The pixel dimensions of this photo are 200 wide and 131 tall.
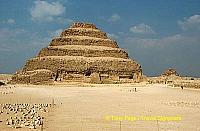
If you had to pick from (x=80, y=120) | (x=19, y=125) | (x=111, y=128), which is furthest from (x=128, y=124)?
(x=19, y=125)

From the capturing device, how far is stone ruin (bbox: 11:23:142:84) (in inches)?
1922

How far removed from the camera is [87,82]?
48344 millimetres

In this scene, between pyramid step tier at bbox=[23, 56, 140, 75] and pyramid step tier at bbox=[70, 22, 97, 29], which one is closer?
pyramid step tier at bbox=[23, 56, 140, 75]

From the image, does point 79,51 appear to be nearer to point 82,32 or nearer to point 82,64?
point 82,64

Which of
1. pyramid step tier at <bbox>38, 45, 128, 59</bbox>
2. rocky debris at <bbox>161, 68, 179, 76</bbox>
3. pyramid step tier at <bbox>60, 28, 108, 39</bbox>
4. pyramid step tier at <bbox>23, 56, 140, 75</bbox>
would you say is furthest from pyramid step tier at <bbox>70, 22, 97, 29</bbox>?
rocky debris at <bbox>161, 68, 179, 76</bbox>

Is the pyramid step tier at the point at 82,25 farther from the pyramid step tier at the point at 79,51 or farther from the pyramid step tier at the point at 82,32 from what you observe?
the pyramid step tier at the point at 79,51

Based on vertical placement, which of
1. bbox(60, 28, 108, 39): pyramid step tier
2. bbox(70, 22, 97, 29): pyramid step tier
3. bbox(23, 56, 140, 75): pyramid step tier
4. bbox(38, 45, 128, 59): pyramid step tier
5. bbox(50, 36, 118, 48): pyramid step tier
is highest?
bbox(70, 22, 97, 29): pyramid step tier

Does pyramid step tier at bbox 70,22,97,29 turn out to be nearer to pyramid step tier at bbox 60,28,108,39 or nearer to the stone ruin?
the stone ruin

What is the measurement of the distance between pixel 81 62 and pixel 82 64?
0.40 m

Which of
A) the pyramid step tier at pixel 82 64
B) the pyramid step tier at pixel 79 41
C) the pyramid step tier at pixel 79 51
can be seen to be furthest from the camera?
the pyramid step tier at pixel 79 41

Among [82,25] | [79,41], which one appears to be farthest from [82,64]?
[82,25]

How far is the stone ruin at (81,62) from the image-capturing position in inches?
1922

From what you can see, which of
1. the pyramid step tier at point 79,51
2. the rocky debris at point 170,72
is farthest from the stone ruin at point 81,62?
the rocky debris at point 170,72

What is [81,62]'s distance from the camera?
5050 cm
